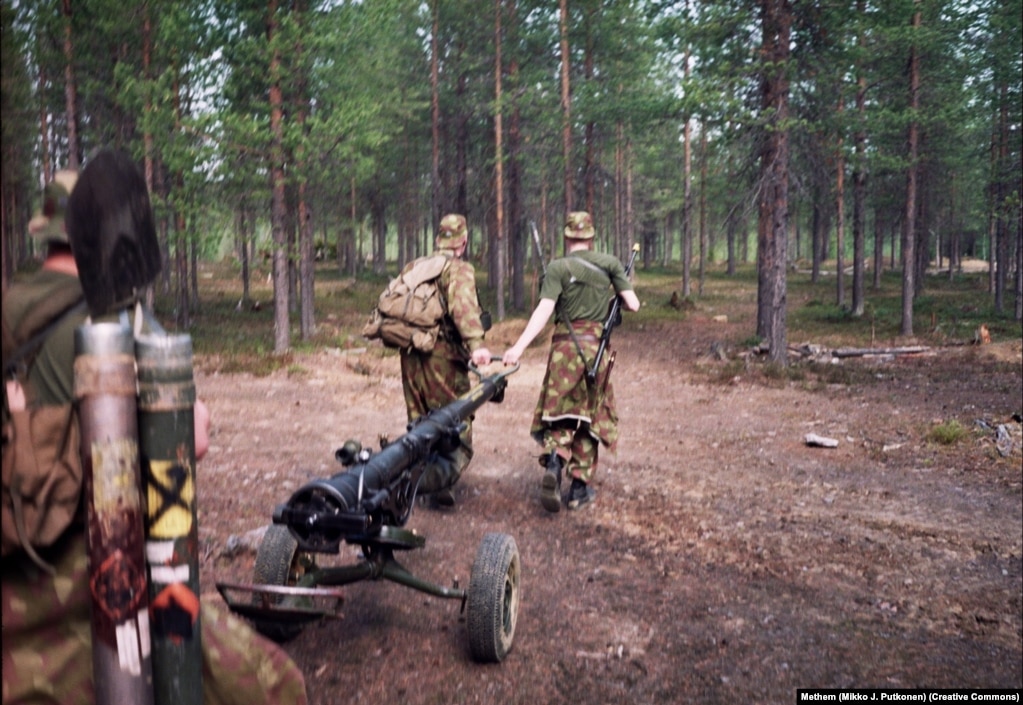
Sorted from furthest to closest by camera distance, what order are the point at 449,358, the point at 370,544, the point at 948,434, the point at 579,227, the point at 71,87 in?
the point at 71,87 → the point at 948,434 → the point at 579,227 → the point at 449,358 → the point at 370,544

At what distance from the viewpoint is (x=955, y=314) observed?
1101 inches

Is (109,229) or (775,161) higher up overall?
(775,161)

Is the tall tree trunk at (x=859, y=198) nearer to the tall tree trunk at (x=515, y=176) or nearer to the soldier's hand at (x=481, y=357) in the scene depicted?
the tall tree trunk at (x=515, y=176)

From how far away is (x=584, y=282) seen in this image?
6.83 metres

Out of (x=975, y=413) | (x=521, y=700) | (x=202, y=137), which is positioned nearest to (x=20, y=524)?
(x=521, y=700)

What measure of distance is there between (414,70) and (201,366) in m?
16.1

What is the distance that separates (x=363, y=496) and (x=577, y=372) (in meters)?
3.51

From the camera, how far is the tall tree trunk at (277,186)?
51.7 ft

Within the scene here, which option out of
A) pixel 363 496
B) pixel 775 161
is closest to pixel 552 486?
pixel 363 496

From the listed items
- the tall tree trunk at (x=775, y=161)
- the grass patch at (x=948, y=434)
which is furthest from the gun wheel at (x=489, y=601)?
the tall tree trunk at (x=775, y=161)

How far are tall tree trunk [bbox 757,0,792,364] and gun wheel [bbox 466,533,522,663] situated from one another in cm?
1320

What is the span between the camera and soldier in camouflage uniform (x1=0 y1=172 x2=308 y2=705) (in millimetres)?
1863

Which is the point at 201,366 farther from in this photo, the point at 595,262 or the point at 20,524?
the point at 20,524

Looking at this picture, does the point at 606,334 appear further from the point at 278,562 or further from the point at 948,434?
the point at 948,434
